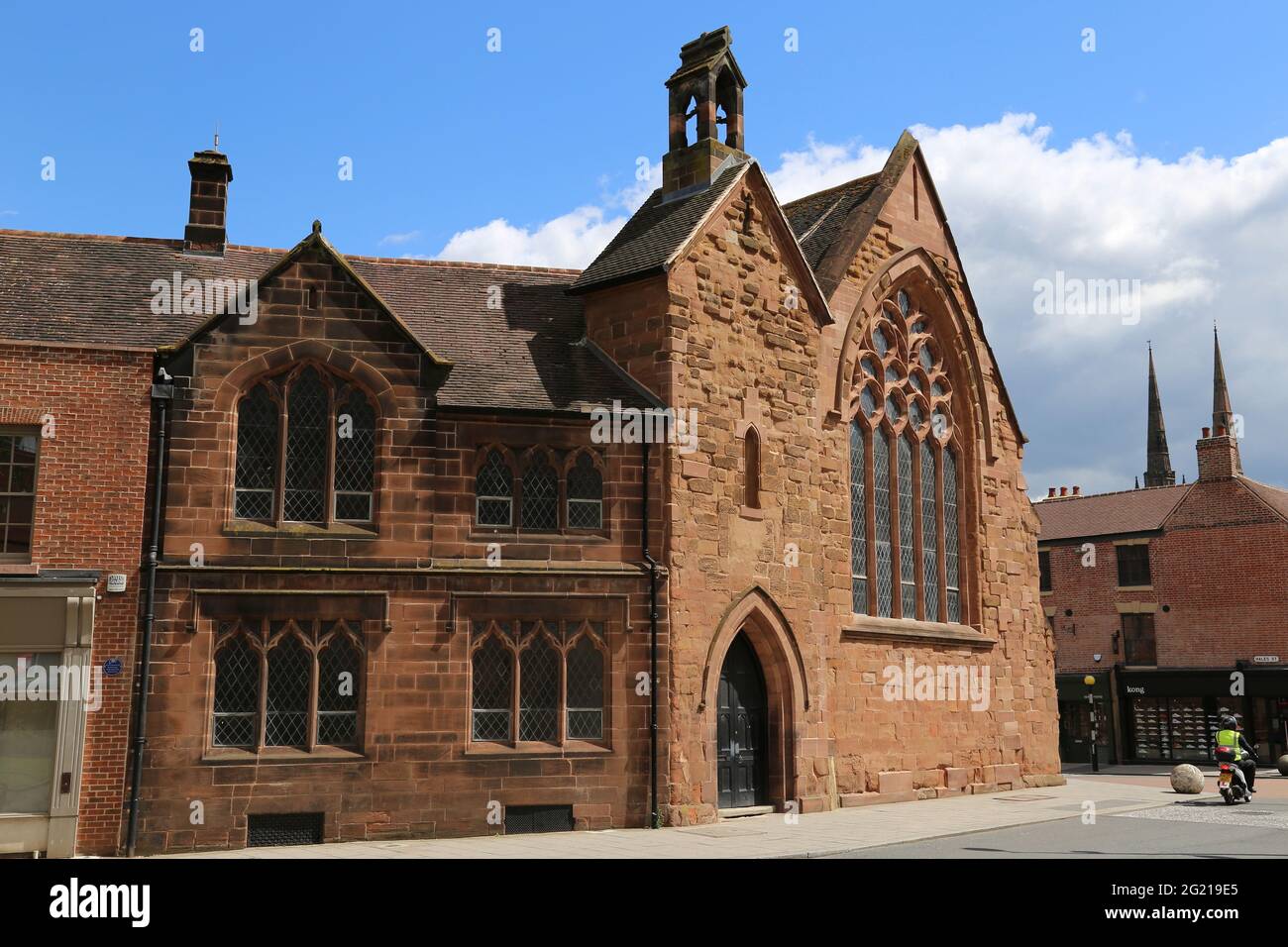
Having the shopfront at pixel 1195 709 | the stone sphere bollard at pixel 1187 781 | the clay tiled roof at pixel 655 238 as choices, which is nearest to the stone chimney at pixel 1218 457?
the shopfront at pixel 1195 709

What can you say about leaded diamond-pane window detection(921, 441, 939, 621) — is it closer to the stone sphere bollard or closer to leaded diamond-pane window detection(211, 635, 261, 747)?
the stone sphere bollard

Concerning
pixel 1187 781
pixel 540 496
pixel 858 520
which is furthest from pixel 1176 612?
pixel 540 496

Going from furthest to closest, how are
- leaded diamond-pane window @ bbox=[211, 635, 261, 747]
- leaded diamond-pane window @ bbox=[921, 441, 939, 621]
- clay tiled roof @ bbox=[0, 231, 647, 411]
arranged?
leaded diamond-pane window @ bbox=[921, 441, 939, 621]
clay tiled roof @ bbox=[0, 231, 647, 411]
leaded diamond-pane window @ bbox=[211, 635, 261, 747]

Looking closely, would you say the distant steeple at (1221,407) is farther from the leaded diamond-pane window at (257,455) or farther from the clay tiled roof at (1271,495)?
the leaded diamond-pane window at (257,455)

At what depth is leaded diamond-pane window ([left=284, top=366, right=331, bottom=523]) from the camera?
1731 cm

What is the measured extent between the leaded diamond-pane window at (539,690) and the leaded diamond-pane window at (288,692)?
Result: 10.3ft

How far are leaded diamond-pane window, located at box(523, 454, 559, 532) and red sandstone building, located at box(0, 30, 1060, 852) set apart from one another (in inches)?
1.4

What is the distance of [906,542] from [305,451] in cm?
1263

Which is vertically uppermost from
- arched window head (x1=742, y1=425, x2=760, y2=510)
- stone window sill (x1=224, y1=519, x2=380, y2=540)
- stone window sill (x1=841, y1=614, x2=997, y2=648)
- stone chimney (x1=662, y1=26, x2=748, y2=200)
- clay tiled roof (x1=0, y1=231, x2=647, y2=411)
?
stone chimney (x1=662, y1=26, x2=748, y2=200)

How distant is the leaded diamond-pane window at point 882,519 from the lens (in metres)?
23.4

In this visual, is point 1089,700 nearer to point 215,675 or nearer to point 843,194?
point 843,194

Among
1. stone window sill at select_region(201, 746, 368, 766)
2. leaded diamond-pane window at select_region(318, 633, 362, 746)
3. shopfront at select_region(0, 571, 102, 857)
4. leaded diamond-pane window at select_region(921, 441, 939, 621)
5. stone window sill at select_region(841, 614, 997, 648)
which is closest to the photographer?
shopfront at select_region(0, 571, 102, 857)

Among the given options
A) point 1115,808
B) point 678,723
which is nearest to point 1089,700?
point 1115,808

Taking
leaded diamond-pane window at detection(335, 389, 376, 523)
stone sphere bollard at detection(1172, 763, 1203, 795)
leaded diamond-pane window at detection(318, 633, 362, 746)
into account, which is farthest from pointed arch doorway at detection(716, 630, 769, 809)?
stone sphere bollard at detection(1172, 763, 1203, 795)
